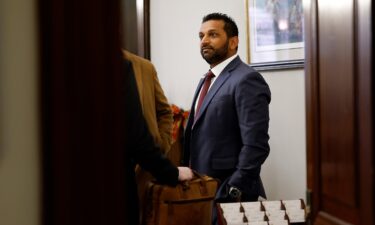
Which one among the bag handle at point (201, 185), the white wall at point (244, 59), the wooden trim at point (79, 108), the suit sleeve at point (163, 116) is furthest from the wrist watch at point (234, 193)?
the wooden trim at point (79, 108)

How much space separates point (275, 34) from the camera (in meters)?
2.77

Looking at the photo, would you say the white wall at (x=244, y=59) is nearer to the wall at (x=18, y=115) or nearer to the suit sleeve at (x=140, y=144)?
the suit sleeve at (x=140, y=144)

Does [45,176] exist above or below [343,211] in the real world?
above

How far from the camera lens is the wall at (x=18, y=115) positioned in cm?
75

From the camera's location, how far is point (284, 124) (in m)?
2.74

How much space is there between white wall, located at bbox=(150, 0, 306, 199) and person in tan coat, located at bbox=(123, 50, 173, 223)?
94cm

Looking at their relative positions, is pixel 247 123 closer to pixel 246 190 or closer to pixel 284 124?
pixel 246 190

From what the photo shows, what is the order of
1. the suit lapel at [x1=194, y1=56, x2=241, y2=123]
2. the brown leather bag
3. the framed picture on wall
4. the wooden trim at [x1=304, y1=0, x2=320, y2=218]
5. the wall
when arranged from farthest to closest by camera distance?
the framed picture on wall, the suit lapel at [x1=194, y1=56, x2=241, y2=123], the brown leather bag, the wooden trim at [x1=304, y1=0, x2=320, y2=218], the wall

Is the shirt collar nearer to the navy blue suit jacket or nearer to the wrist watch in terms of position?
the navy blue suit jacket

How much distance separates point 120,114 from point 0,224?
0.26 m

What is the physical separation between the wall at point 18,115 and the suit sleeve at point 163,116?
1.20 m

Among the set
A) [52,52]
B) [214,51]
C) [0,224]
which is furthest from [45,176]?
[214,51]

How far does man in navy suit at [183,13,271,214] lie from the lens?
2.13m

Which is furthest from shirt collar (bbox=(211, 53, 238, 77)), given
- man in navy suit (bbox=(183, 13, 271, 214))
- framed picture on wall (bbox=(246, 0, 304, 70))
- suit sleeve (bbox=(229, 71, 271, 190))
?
framed picture on wall (bbox=(246, 0, 304, 70))
